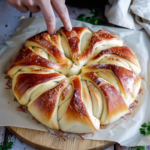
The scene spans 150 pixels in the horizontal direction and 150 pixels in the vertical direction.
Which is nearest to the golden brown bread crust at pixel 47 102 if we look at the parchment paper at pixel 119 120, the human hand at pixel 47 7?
the parchment paper at pixel 119 120

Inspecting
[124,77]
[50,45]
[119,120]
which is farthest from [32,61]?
[119,120]

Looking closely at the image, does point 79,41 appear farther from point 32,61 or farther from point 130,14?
point 130,14

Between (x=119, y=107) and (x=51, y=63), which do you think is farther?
(x=51, y=63)

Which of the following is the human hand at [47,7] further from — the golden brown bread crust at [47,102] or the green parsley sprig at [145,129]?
the green parsley sprig at [145,129]

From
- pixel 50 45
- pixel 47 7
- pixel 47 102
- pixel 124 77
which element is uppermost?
pixel 47 7

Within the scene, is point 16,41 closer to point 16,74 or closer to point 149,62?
point 16,74

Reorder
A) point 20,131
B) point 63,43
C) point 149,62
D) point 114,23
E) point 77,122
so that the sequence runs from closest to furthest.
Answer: point 77,122
point 20,131
point 63,43
point 149,62
point 114,23

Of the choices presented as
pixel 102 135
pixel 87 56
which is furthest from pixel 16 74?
pixel 102 135
